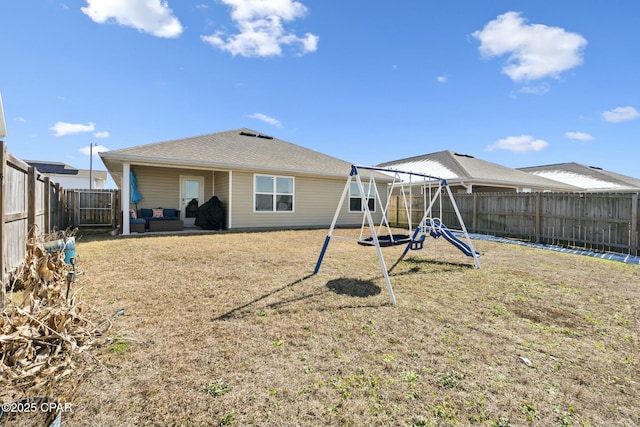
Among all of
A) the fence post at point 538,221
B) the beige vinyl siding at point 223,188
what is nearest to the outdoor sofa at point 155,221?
the beige vinyl siding at point 223,188

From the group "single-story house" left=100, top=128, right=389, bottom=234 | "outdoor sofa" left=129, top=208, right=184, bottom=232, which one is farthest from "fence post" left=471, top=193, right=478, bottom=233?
"outdoor sofa" left=129, top=208, right=184, bottom=232

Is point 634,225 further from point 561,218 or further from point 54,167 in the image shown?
point 54,167

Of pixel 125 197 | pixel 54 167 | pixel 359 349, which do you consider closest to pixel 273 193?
pixel 125 197

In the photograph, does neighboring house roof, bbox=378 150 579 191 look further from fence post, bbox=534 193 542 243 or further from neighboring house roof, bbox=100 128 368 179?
neighboring house roof, bbox=100 128 368 179

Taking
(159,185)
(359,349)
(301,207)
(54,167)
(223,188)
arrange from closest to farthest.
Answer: (359,349) → (159,185) → (223,188) → (301,207) → (54,167)

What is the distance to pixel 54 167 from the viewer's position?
3238 centimetres

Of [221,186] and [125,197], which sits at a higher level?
[221,186]

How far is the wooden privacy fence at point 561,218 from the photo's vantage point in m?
7.88

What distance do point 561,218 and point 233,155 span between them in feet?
38.2

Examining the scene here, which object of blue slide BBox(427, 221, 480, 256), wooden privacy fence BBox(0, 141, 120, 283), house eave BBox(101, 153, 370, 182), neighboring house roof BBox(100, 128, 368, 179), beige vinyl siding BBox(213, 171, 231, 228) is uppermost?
neighboring house roof BBox(100, 128, 368, 179)

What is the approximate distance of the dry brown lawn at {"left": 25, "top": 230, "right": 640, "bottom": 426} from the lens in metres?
1.84

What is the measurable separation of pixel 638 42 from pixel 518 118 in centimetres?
683

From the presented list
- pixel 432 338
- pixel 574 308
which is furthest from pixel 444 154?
pixel 432 338

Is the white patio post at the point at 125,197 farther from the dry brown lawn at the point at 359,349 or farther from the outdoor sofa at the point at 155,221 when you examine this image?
the dry brown lawn at the point at 359,349
